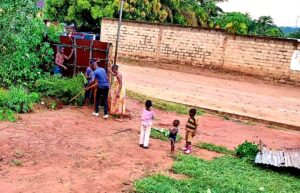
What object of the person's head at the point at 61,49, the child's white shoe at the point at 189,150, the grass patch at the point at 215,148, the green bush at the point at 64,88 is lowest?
the grass patch at the point at 215,148

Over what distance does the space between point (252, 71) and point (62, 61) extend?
36.4ft

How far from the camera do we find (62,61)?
1330 cm

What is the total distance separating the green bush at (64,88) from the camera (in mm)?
12008

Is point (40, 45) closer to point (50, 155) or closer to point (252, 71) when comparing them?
point (50, 155)

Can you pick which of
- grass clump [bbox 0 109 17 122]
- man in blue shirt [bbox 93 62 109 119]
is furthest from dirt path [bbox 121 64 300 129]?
grass clump [bbox 0 109 17 122]

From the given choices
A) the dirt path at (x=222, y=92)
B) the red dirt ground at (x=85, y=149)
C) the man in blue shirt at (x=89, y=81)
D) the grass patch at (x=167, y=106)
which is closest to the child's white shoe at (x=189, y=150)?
the red dirt ground at (x=85, y=149)

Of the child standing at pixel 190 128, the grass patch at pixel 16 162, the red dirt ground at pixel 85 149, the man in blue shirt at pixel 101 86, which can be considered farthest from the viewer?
the man in blue shirt at pixel 101 86

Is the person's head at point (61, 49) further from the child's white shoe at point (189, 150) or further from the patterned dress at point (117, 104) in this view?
the child's white shoe at point (189, 150)

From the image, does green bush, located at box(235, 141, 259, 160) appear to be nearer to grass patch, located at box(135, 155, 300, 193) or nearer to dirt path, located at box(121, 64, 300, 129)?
grass patch, located at box(135, 155, 300, 193)

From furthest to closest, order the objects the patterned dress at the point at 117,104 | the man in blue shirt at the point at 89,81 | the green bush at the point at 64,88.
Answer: the green bush at the point at 64,88 → the man in blue shirt at the point at 89,81 → the patterned dress at the point at 117,104

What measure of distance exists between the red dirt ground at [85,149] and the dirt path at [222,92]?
95.0 inches

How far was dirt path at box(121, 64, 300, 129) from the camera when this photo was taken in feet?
48.4

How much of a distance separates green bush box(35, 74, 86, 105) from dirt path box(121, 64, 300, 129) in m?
3.93

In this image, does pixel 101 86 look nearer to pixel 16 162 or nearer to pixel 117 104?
pixel 117 104
